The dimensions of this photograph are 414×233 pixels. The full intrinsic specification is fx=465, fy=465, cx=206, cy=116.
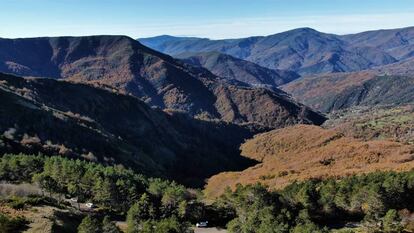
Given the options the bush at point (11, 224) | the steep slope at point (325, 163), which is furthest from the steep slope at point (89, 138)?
the bush at point (11, 224)

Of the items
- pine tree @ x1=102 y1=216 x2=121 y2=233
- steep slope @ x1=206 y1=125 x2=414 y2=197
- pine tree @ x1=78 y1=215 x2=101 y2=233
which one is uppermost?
pine tree @ x1=78 y1=215 x2=101 y2=233

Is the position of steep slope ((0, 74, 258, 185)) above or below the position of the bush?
below

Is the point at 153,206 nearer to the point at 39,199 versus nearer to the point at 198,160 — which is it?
the point at 39,199

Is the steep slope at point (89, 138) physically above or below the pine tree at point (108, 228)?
below

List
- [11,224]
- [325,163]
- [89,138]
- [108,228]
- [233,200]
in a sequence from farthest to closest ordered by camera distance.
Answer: [325,163]
[89,138]
[233,200]
[108,228]
[11,224]

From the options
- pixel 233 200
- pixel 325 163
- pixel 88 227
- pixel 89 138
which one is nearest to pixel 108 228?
pixel 88 227

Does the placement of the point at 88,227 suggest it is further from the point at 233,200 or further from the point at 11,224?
the point at 233,200

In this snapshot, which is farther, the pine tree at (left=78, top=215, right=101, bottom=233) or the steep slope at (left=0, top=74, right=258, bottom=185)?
the steep slope at (left=0, top=74, right=258, bottom=185)

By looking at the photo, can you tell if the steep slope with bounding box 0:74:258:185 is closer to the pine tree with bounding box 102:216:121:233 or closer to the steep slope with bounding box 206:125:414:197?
the steep slope with bounding box 206:125:414:197

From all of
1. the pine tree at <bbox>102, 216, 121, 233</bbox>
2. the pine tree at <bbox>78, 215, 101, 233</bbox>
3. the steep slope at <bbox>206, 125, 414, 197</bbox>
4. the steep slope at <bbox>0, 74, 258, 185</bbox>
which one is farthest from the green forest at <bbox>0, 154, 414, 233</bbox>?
the steep slope at <bbox>0, 74, 258, 185</bbox>

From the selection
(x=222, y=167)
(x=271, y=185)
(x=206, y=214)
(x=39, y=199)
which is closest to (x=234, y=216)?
(x=206, y=214)

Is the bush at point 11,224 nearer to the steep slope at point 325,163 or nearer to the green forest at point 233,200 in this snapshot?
the green forest at point 233,200

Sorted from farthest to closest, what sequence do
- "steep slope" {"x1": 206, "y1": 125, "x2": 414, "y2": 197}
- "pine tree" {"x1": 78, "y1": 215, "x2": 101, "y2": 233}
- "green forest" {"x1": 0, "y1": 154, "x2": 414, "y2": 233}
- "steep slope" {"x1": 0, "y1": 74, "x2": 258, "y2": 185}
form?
"steep slope" {"x1": 0, "y1": 74, "x2": 258, "y2": 185}, "steep slope" {"x1": 206, "y1": 125, "x2": 414, "y2": 197}, "green forest" {"x1": 0, "y1": 154, "x2": 414, "y2": 233}, "pine tree" {"x1": 78, "y1": 215, "x2": 101, "y2": 233}
